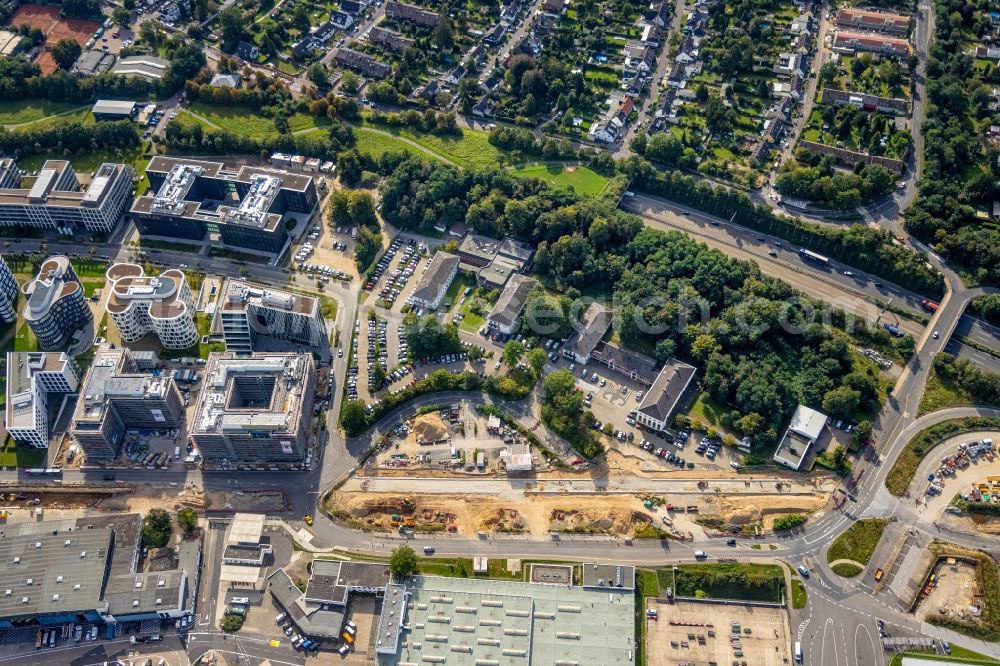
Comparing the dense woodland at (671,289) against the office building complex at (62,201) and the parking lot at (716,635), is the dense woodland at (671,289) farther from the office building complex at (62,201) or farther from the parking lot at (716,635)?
the office building complex at (62,201)

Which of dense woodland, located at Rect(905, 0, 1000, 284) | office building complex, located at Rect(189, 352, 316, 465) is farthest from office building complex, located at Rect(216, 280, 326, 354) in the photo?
dense woodland, located at Rect(905, 0, 1000, 284)

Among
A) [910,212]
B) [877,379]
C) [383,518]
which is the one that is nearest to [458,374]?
[383,518]

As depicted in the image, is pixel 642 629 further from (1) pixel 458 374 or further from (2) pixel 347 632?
(1) pixel 458 374

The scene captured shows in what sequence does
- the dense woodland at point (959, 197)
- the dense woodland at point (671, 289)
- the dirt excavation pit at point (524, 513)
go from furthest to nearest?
1. the dense woodland at point (959, 197)
2. the dense woodland at point (671, 289)
3. the dirt excavation pit at point (524, 513)

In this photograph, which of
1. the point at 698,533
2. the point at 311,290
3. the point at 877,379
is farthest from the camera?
the point at 311,290

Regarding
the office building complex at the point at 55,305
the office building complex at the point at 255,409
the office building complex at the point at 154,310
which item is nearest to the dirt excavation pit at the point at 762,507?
the office building complex at the point at 255,409

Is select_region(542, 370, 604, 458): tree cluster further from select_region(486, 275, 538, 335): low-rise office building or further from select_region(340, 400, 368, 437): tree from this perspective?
select_region(340, 400, 368, 437): tree
